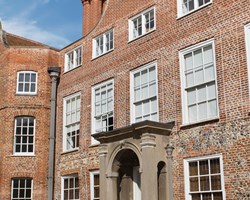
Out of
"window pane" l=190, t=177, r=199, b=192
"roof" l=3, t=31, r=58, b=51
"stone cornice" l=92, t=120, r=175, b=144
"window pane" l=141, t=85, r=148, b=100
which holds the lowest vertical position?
"window pane" l=190, t=177, r=199, b=192

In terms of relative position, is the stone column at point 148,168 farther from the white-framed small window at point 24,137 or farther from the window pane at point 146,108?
Answer: the white-framed small window at point 24,137

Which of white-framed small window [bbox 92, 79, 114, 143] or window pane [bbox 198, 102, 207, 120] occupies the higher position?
white-framed small window [bbox 92, 79, 114, 143]

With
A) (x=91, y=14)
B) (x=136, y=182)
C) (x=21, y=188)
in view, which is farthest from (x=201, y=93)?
(x=91, y=14)

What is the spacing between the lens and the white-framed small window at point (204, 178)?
1346 cm

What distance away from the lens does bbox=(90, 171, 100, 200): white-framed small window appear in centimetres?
1842

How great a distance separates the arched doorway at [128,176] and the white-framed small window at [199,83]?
3006mm

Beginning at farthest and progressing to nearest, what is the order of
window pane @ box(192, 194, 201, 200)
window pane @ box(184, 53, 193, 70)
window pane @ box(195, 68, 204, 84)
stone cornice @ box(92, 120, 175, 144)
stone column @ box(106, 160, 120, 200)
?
stone column @ box(106, 160, 120, 200), window pane @ box(184, 53, 193, 70), stone cornice @ box(92, 120, 175, 144), window pane @ box(195, 68, 204, 84), window pane @ box(192, 194, 201, 200)

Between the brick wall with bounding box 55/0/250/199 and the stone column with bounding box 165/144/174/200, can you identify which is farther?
the stone column with bounding box 165/144/174/200

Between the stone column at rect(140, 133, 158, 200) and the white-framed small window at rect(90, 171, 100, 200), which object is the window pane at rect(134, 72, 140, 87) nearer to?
the stone column at rect(140, 133, 158, 200)

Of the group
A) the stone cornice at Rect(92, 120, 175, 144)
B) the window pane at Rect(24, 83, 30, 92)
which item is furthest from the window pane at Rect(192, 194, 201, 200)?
the window pane at Rect(24, 83, 30, 92)

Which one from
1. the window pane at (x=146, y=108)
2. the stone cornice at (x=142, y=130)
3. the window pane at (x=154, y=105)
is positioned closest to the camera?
the stone cornice at (x=142, y=130)

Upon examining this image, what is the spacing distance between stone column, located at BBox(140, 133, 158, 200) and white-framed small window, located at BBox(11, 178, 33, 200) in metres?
8.79

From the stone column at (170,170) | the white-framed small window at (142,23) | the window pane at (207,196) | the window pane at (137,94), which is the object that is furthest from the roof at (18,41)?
the window pane at (207,196)

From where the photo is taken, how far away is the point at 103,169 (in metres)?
16.7
